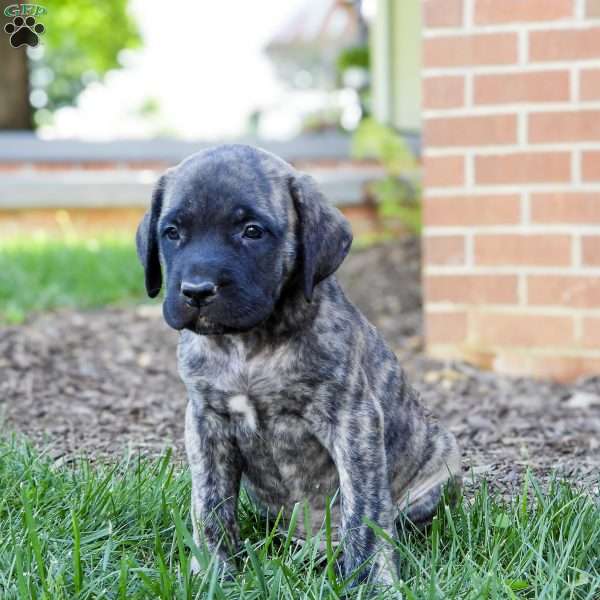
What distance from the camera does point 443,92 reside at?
6.16 metres

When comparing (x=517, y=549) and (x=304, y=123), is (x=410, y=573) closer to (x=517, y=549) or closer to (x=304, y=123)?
(x=517, y=549)

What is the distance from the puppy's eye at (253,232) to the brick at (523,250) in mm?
3314

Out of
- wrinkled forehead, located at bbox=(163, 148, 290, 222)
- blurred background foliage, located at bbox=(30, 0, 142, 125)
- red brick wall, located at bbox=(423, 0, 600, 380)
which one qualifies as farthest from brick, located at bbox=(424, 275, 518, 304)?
blurred background foliage, located at bbox=(30, 0, 142, 125)

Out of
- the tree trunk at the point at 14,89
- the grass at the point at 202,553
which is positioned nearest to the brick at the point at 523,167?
the grass at the point at 202,553

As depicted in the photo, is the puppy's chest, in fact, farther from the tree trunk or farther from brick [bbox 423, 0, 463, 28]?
the tree trunk

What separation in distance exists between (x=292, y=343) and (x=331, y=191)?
359 inches

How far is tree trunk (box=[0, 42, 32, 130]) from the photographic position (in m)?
14.3

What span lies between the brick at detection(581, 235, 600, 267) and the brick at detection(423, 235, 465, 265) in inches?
28.7

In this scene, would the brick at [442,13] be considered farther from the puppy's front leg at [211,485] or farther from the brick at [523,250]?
the puppy's front leg at [211,485]

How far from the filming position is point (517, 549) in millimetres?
3076

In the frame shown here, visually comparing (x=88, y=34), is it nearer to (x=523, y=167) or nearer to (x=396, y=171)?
(x=396, y=171)

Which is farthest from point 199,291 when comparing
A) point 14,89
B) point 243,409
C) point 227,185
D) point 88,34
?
point 88,34

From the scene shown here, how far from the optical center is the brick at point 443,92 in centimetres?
612

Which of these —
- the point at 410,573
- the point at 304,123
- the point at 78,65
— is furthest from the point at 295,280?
the point at 78,65
